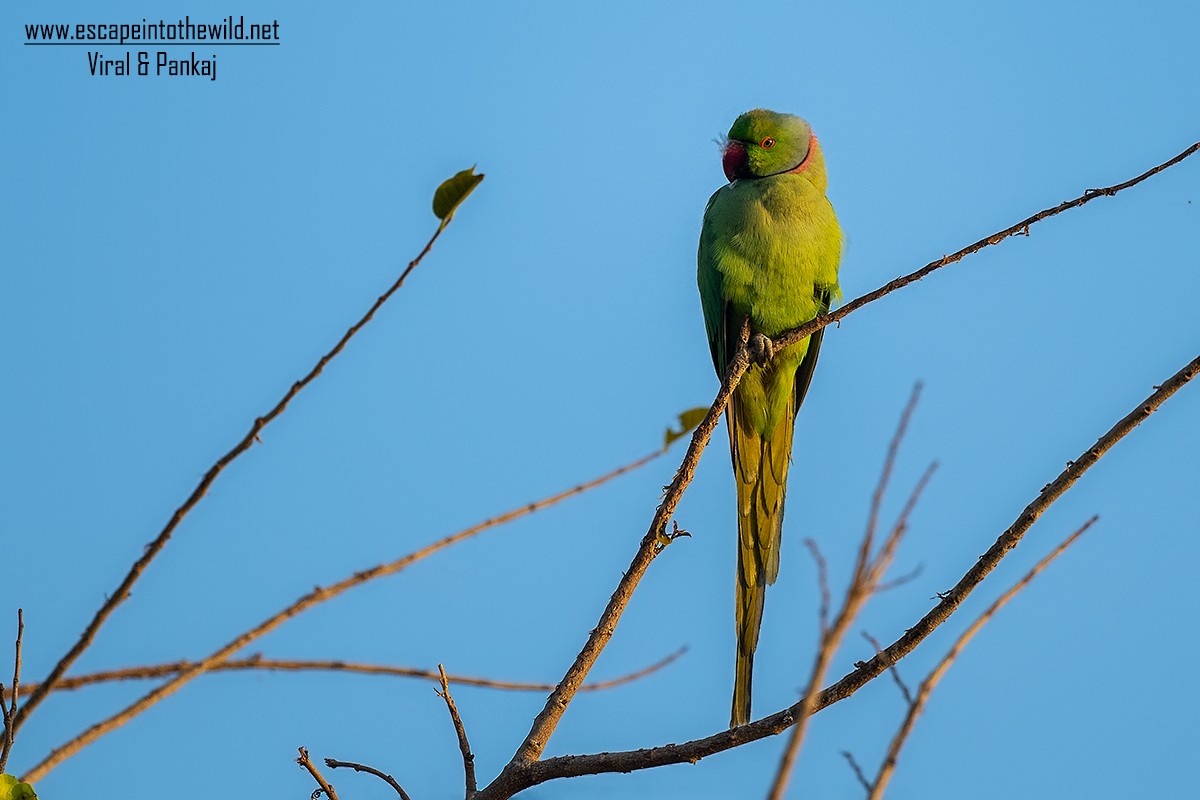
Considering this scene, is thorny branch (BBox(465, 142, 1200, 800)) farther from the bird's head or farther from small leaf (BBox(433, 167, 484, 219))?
the bird's head

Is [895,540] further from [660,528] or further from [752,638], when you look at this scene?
[752,638]

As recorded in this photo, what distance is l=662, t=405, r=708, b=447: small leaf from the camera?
252 cm

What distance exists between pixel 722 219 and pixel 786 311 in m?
0.48

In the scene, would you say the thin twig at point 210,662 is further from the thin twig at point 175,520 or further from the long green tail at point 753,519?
the long green tail at point 753,519

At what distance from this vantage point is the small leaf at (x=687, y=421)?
8.27 ft

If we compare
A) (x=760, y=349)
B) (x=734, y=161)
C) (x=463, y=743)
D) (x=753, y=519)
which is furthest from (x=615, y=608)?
(x=734, y=161)

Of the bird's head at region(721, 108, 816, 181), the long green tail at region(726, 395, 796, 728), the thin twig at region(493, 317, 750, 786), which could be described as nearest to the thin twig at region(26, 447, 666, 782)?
the thin twig at region(493, 317, 750, 786)

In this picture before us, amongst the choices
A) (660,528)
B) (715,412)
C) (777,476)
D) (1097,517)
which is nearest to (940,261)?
(715,412)

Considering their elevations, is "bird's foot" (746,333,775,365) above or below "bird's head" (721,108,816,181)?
below

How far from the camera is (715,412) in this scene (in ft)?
9.23

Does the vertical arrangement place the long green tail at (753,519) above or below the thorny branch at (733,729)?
above

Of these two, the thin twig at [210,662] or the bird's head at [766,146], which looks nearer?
the thin twig at [210,662]

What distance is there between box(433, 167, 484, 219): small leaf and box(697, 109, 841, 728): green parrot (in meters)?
2.35

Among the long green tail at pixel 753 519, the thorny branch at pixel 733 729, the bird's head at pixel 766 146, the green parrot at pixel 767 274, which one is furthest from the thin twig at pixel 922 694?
the bird's head at pixel 766 146
